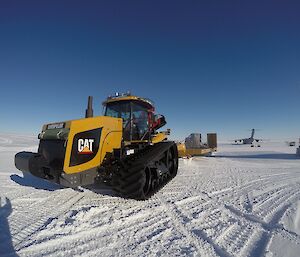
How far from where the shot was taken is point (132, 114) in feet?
24.6

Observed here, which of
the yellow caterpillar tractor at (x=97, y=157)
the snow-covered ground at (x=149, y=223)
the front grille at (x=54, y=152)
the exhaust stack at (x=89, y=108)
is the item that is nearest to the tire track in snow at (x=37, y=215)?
the snow-covered ground at (x=149, y=223)

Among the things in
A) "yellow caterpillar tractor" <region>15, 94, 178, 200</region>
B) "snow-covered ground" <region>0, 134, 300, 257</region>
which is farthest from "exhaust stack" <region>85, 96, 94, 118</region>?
"snow-covered ground" <region>0, 134, 300, 257</region>

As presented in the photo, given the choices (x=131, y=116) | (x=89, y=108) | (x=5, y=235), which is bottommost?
(x=5, y=235)

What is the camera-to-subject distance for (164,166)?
25.6ft

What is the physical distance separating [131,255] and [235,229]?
1880mm

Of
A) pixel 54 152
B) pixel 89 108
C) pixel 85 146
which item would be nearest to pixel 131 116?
pixel 89 108

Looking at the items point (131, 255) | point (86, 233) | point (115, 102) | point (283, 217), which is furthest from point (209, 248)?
point (115, 102)

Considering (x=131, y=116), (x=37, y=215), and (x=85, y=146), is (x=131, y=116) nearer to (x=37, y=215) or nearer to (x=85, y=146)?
(x=85, y=146)

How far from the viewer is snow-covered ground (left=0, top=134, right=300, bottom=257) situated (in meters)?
3.54

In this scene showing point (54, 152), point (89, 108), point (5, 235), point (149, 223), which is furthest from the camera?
point (89, 108)

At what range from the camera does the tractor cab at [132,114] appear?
7359mm

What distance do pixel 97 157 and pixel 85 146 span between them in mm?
416

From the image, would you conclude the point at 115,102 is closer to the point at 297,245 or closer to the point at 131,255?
the point at 131,255

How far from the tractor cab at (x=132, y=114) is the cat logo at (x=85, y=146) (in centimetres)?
152
